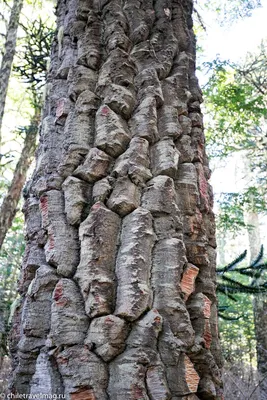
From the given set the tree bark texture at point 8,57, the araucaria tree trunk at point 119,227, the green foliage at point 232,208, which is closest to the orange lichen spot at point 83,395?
the araucaria tree trunk at point 119,227

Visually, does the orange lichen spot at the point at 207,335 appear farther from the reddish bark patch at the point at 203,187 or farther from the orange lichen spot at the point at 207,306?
the reddish bark patch at the point at 203,187

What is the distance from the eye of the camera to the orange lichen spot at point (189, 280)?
1.18 m

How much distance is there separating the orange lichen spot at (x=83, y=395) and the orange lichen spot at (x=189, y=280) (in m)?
0.39

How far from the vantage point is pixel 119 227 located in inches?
48.1

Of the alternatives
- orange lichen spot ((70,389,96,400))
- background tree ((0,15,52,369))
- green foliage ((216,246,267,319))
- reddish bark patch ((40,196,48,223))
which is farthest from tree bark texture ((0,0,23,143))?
orange lichen spot ((70,389,96,400))

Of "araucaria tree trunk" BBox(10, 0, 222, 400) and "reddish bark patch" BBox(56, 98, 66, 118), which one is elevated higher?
"reddish bark patch" BBox(56, 98, 66, 118)

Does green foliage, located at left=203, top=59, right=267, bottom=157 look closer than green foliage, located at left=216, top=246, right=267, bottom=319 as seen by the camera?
No

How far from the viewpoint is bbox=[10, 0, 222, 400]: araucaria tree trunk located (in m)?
1.02

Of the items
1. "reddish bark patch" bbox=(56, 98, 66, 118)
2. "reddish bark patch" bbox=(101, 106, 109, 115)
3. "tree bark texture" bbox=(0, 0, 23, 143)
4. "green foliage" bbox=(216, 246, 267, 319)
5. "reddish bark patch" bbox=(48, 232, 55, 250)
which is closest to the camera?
"reddish bark patch" bbox=(48, 232, 55, 250)

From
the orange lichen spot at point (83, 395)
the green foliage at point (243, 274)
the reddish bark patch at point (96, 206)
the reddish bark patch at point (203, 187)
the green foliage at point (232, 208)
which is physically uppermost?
the green foliage at point (232, 208)

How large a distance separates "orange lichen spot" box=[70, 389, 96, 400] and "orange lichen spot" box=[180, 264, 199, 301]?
39 centimetres

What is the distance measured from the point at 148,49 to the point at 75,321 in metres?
1.17

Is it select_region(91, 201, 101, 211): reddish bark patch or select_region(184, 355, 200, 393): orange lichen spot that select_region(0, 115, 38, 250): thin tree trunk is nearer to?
select_region(91, 201, 101, 211): reddish bark patch

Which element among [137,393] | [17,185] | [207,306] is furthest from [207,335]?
[17,185]
